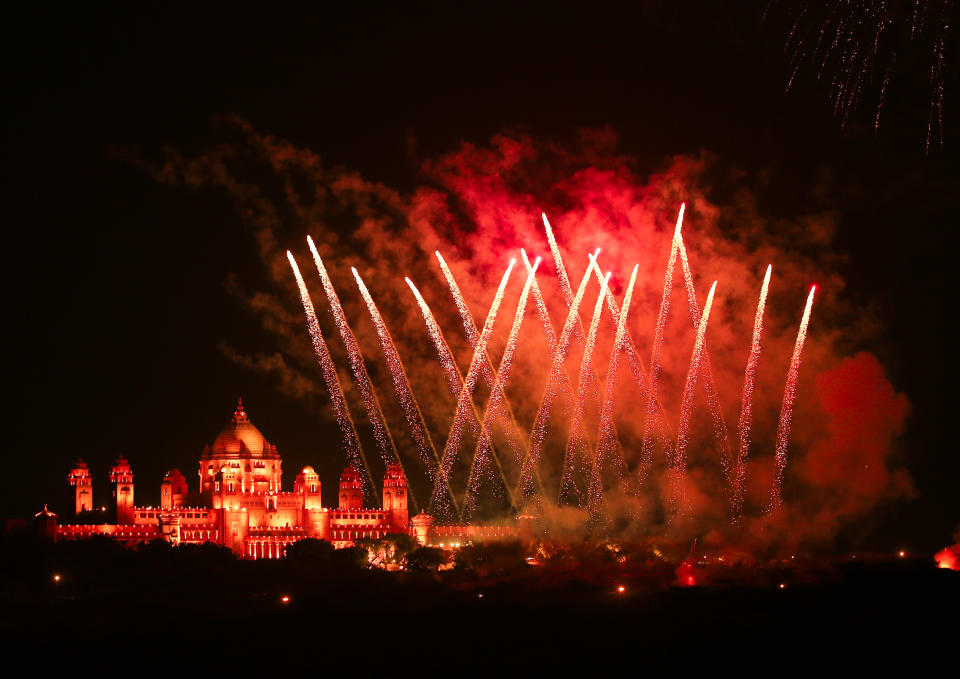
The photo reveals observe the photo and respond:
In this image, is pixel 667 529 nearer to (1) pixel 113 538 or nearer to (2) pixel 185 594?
(2) pixel 185 594

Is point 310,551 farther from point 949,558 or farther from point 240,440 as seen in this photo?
point 949,558

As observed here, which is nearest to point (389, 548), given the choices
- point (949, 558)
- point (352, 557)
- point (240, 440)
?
point (352, 557)

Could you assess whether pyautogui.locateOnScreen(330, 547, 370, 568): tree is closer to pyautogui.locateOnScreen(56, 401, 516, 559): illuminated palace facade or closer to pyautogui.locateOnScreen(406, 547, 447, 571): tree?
pyautogui.locateOnScreen(406, 547, 447, 571): tree

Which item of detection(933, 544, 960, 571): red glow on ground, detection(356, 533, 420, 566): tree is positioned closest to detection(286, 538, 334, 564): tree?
detection(356, 533, 420, 566): tree

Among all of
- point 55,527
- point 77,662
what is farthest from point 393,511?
point 77,662

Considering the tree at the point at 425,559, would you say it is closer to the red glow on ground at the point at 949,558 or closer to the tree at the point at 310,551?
the tree at the point at 310,551
